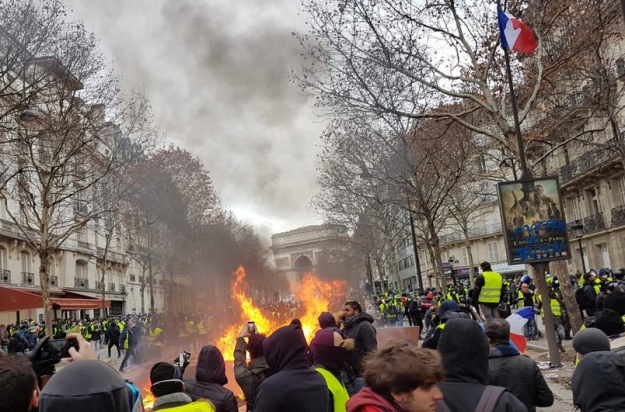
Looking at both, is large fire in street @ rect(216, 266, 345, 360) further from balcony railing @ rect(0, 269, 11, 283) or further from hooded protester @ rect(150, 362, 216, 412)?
balcony railing @ rect(0, 269, 11, 283)

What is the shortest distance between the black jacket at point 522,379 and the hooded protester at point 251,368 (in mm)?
2604

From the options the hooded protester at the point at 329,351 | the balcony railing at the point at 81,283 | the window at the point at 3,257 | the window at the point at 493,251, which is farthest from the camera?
the window at the point at 493,251

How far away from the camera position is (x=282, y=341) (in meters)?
3.66

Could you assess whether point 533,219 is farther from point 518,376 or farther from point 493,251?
point 493,251

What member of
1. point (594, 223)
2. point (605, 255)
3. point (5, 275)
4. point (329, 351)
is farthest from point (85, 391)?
point (605, 255)

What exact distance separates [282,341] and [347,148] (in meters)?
22.2

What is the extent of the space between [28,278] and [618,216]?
34.4 metres

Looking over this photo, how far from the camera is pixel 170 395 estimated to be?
3.44 m

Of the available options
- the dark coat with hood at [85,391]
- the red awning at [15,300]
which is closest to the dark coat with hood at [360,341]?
the dark coat with hood at [85,391]

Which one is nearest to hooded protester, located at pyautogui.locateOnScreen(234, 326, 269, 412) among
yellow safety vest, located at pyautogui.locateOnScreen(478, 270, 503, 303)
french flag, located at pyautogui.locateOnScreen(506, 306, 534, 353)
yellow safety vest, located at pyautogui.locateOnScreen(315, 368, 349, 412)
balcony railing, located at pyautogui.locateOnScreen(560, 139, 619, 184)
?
yellow safety vest, located at pyautogui.locateOnScreen(315, 368, 349, 412)

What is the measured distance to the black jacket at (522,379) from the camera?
3.87 meters

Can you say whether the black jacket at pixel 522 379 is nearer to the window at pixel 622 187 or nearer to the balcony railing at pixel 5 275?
the window at pixel 622 187

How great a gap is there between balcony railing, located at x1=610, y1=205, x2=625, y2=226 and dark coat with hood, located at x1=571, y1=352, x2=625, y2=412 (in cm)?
2888

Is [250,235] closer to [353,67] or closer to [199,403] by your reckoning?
[353,67]
